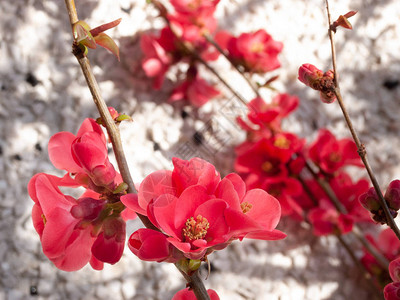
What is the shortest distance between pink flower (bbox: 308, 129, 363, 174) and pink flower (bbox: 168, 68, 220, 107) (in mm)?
147

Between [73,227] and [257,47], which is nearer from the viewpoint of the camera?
[73,227]

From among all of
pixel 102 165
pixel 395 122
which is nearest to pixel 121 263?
pixel 102 165

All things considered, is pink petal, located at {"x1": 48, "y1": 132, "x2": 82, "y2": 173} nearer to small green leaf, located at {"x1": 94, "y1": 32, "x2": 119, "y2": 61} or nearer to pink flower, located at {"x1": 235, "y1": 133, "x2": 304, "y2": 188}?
small green leaf, located at {"x1": 94, "y1": 32, "x2": 119, "y2": 61}

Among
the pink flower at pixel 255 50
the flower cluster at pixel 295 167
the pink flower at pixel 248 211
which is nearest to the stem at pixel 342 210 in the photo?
the flower cluster at pixel 295 167

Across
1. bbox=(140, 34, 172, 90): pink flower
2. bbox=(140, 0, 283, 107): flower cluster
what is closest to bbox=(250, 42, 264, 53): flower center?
bbox=(140, 0, 283, 107): flower cluster

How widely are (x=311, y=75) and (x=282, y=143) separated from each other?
0.66 ft

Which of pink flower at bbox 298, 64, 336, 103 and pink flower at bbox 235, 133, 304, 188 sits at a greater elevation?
pink flower at bbox 235, 133, 304, 188

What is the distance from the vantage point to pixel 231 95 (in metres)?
0.54

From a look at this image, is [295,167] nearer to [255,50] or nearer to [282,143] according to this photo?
[282,143]

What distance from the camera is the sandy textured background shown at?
443 mm

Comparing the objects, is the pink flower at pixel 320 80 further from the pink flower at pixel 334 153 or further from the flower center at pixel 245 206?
the pink flower at pixel 334 153

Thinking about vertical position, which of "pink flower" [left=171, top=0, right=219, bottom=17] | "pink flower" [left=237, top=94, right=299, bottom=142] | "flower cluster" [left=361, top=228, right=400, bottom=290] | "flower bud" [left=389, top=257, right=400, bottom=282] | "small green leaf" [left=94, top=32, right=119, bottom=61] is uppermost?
"pink flower" [left=171, top=0, right=219, bottom=17]

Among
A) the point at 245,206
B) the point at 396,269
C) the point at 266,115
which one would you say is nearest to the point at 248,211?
the point at 245,206

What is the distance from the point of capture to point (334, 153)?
0.49 metres
